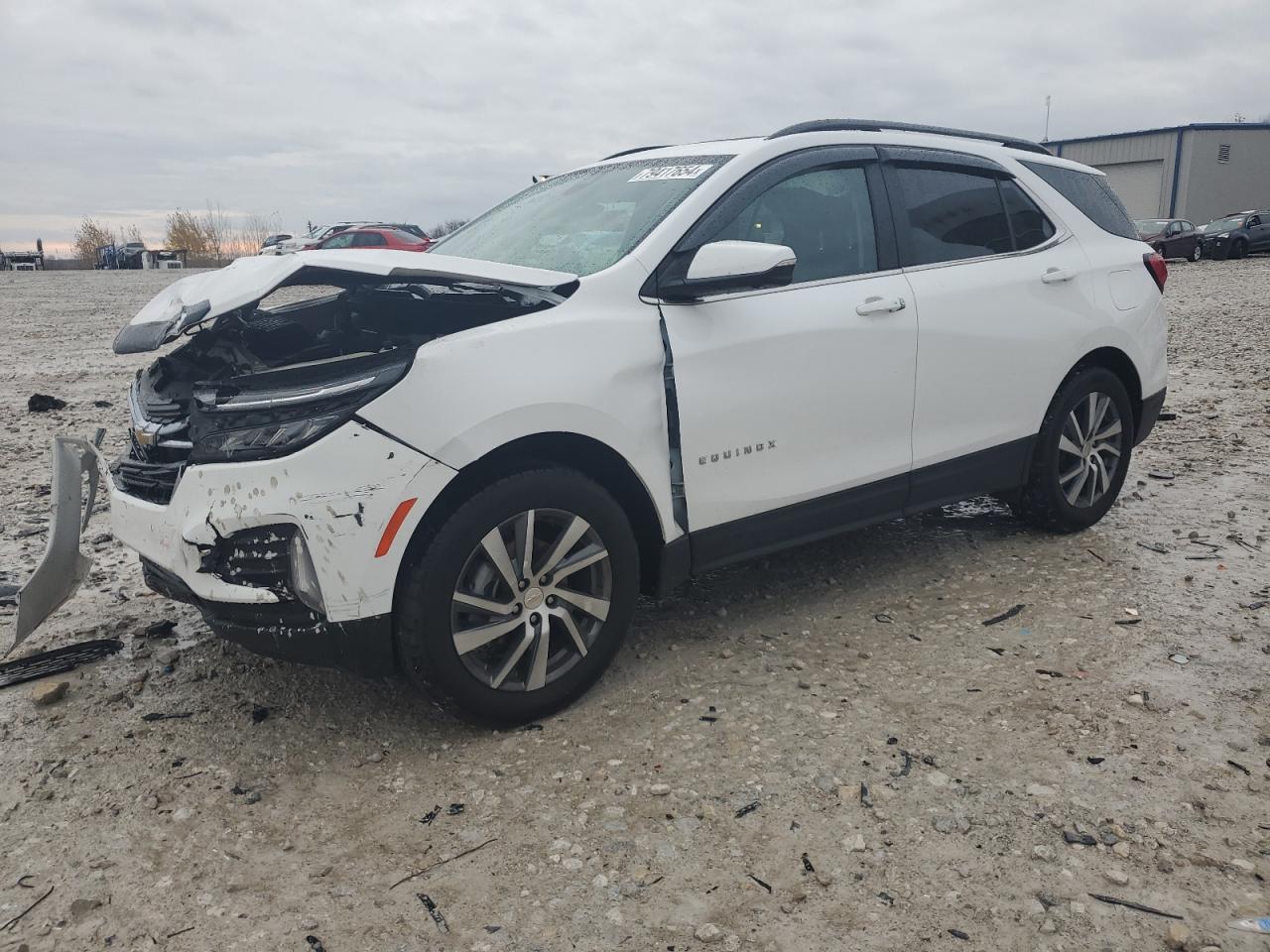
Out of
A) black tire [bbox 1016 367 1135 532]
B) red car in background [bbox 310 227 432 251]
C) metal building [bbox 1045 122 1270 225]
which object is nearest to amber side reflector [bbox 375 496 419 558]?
black tire [bbox 1016 367 1135 532]

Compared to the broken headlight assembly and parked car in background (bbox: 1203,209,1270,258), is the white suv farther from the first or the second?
parked car in background (bbox: 1203,209,1270,258)

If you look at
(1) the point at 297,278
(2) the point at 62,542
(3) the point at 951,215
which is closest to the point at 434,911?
(1) the point at 297,278

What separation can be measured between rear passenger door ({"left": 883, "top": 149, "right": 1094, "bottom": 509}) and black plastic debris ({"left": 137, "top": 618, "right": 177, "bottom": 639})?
3005 mm

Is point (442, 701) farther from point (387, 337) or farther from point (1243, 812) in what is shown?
point (1243, 812)

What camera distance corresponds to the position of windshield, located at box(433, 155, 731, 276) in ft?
11.5

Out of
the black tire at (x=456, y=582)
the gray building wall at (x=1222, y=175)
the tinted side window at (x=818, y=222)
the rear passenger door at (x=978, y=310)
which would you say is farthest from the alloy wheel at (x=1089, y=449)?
the gray building wall at (x=1222, y=175)

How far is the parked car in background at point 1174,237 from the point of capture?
90.9ft

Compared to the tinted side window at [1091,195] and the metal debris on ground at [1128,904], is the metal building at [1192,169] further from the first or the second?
the metal debris on ground at [1128,904]

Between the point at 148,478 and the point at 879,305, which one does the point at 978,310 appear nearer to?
the point at 879,305

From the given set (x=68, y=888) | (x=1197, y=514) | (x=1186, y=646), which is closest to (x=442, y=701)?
(x=68, y=888)

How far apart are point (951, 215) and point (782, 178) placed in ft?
3.15

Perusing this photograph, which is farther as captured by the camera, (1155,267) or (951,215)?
(1155,267)

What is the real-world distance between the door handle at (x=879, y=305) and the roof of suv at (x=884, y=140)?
0.68m

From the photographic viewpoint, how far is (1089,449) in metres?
4.80
